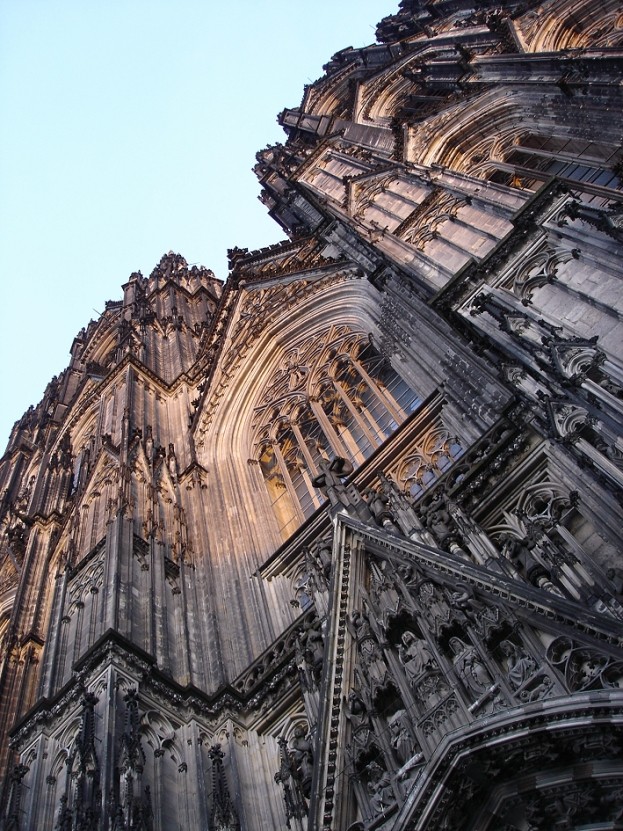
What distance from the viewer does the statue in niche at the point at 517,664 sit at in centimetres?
779

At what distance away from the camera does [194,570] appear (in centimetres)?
1512

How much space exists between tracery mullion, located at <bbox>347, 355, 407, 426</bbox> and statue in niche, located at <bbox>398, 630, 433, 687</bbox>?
7.35 metres

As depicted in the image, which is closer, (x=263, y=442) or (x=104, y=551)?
(x=104, y=551)

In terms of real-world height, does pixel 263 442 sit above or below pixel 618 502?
above

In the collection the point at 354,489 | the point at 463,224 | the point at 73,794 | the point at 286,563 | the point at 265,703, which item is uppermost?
the point at 463,224

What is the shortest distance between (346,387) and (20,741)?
1043cm

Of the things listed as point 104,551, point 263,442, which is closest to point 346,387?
point 263,442

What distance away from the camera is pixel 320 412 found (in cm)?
1914

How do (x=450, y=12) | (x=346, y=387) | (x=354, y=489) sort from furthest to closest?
(x=450, y=12), (x=346, y=387), (x=354, y=489)

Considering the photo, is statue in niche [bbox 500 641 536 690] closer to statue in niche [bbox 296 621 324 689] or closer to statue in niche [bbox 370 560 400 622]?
statue in niche [bbox 370 560 400 622]

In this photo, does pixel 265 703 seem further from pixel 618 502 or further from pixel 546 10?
pixel 546 10

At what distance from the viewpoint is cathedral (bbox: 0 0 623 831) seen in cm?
803

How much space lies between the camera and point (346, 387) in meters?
19.4

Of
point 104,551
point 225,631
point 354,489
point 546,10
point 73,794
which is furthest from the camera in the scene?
point 546,10
